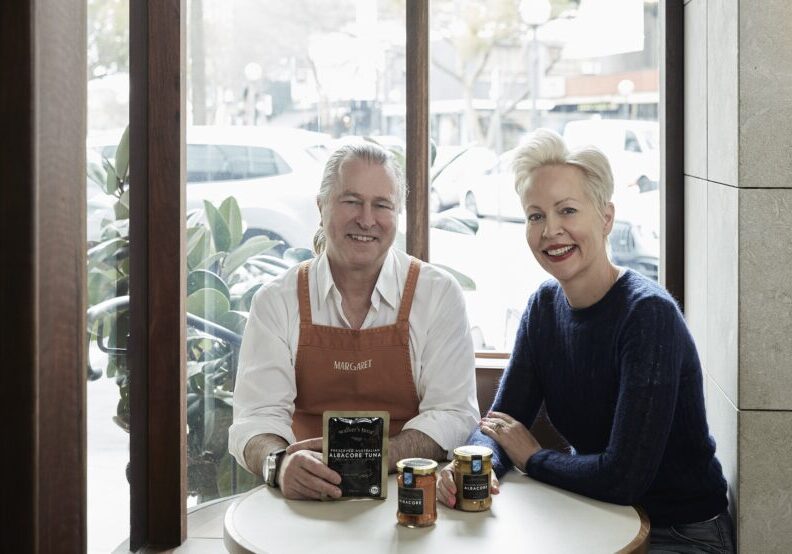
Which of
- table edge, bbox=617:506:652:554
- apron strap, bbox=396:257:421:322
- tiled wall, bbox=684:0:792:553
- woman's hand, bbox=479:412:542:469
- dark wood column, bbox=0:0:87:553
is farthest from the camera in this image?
apron strap, bbox=396:257:421:322

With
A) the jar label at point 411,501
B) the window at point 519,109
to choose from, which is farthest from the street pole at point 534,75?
the jar label at point 411,501

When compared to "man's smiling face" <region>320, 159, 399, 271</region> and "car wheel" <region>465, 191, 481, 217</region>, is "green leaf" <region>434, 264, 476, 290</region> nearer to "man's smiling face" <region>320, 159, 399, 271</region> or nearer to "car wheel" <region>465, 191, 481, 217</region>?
"car wheel" <region>465, 191, 481, 217</region>

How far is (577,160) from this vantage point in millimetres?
2330

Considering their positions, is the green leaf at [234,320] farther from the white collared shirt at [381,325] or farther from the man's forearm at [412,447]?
the man's forearm at [412,447]

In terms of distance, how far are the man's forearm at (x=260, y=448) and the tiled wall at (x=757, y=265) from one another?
1.05 metres

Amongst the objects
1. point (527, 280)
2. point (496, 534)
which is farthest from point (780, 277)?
point (527, 280)

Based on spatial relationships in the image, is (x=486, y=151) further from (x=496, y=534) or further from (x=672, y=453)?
(x=496, y=534)

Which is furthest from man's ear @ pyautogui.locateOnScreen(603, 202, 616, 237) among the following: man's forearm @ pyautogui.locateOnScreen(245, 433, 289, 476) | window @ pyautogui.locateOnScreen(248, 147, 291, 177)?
window @ pyautogui.locateOnScreen(248, 147, 291, 177)

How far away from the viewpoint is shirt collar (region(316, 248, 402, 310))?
2.61m

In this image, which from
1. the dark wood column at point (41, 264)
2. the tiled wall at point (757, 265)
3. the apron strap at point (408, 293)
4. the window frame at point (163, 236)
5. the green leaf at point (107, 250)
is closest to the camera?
the dark wood column at point (41, 264)

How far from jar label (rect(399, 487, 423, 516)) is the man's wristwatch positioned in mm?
379

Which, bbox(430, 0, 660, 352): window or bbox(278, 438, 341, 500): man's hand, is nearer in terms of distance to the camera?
bbox(278, 438, 341, 500): man's hand

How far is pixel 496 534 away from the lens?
76.2 inches

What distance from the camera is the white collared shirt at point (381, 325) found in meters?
2.49
